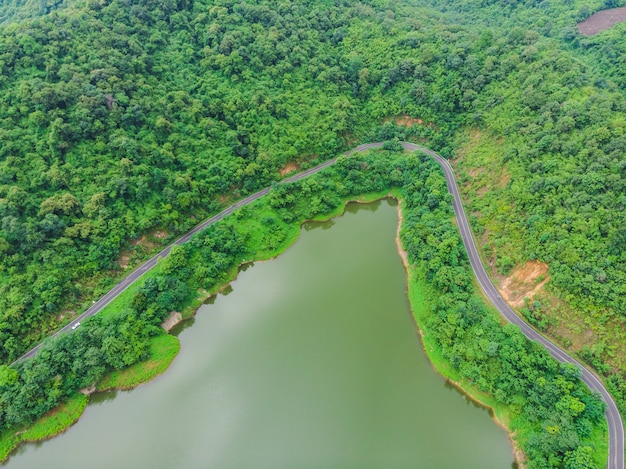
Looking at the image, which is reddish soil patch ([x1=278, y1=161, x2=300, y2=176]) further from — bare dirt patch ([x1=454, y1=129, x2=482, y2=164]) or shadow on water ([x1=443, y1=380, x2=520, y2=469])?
shadow on water ([x1=443, y1=380, x2=520, y2=469])

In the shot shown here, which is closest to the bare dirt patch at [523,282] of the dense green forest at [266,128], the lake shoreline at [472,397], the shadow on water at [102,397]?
the dense green forest at [266,128]

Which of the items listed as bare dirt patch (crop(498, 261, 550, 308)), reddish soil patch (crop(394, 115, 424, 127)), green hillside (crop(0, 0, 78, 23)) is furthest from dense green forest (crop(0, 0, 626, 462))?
bare dirt patch (crop(498, 261, 550, 308))

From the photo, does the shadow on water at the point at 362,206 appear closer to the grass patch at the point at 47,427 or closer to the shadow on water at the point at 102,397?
the shadow on water at the point at 102,397

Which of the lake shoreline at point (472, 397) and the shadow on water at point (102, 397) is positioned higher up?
the lake shoreline at point (472, 397)

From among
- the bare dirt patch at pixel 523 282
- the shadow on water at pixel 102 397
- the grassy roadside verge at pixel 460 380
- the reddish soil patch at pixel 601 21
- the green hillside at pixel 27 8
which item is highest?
the green hillside at pixel 27 8

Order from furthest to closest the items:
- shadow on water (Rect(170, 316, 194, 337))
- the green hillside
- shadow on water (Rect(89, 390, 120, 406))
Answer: the green hillside, shadow on water (Rect(170, 316, 194, 337)), shadow on water (Rect(89, 390, 120, 406))

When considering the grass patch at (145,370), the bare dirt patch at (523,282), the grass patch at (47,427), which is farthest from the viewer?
the bare dirt patch at (523,282)

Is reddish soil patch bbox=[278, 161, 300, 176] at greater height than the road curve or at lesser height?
greater
